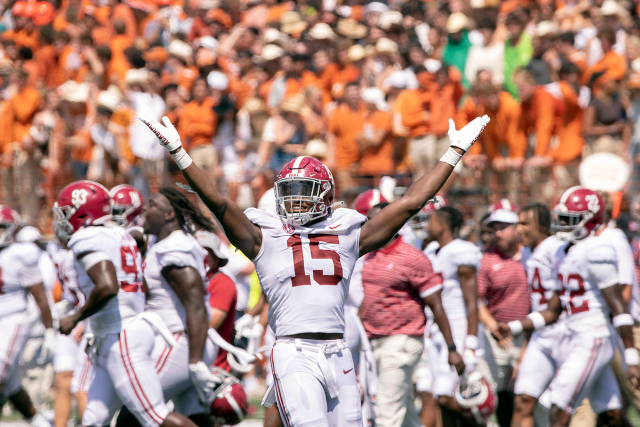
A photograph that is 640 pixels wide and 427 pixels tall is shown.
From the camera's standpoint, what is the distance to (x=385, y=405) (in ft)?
22.9

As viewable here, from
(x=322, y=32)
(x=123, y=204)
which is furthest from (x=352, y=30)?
(x=123, y=204)

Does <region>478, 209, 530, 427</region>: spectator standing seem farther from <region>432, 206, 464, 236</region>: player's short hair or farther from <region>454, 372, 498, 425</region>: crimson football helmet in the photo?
<region>454, 372, 498, 425</region>: crimson football helmet

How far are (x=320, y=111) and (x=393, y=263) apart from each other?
222 inches

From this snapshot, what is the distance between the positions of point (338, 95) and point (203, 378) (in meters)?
6.66

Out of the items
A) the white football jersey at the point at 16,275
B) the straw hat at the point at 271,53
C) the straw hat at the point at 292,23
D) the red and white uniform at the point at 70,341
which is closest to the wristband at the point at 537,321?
the red and white uniform at the point at 70,341

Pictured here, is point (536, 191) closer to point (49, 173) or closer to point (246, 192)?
point (246, 192)

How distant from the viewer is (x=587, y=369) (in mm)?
6602

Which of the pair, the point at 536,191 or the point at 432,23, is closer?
the point at 536,191

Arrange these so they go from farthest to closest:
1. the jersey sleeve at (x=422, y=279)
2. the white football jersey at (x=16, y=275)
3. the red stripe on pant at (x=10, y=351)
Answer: the white football jersey at (x=16, y=275)
the red stripe on pant at (x=10, y=351)
the jersey sleeve at (x=422, y=279)

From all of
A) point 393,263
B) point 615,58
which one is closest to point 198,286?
point 393,263

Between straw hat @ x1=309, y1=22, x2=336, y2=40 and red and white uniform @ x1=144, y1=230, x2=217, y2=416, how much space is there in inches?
297

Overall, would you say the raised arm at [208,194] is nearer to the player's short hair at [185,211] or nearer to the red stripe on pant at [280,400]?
the red stripe on pant at [280,400]

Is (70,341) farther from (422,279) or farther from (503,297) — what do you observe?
(503,297)

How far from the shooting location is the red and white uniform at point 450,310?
24.7ft
